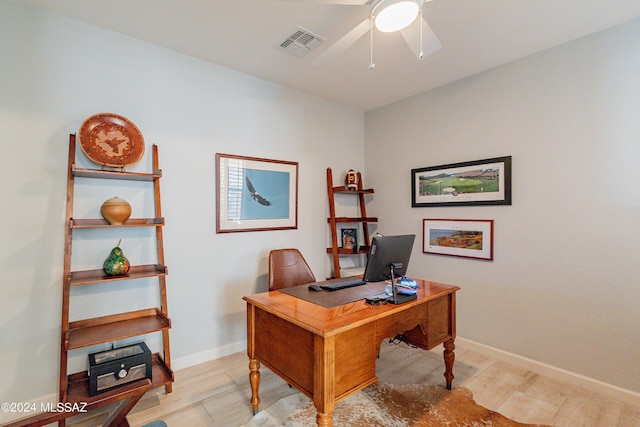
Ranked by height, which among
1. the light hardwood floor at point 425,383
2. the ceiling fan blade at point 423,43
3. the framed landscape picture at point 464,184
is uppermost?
the ceiling fan blade at point 423,43

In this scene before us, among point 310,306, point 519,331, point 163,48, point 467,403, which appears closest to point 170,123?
point 163,48

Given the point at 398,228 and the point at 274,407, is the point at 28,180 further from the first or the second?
the point at 398,228

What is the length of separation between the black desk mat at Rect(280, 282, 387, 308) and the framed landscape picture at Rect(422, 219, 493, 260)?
4.04ft

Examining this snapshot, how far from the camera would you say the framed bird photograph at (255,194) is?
279cm

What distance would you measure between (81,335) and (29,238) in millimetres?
735

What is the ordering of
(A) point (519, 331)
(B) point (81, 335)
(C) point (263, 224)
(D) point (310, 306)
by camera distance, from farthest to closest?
(C) point (263, 224) → (A) point (519, 331) → (B) point (81, 335) → (D) point (310, 306)

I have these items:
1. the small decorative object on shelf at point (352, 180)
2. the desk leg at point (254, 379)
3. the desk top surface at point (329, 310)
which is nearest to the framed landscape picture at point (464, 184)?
the small decorative object on shelf at point (352, 180)

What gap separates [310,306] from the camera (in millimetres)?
1736

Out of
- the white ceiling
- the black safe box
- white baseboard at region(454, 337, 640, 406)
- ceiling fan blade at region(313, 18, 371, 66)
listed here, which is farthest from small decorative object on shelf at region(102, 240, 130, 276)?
white baseboard at region(454, 337, 640, 406)

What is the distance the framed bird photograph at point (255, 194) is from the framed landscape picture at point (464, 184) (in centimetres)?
144

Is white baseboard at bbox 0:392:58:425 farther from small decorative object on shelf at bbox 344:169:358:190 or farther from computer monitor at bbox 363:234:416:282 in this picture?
small decorative object on shelf at bbox 344:169:358:190

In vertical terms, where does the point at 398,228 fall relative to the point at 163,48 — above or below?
below

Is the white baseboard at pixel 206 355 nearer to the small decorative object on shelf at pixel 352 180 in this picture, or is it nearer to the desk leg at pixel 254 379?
the desk leg at pixel 254 379

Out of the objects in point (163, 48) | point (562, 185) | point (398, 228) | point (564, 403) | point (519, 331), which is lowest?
point (564, 403)
